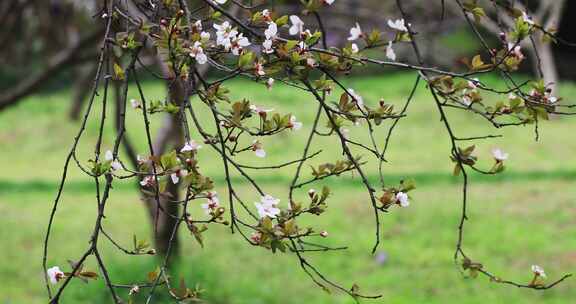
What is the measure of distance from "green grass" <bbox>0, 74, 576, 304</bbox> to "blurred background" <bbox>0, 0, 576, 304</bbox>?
0.7 inches

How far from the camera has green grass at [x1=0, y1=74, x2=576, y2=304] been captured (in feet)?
20.6

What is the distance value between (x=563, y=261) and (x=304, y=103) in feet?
34.3

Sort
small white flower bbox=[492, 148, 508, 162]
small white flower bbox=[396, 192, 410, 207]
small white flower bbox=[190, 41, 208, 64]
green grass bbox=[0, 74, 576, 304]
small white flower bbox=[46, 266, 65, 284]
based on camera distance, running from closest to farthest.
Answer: small white flower bbox=[190, 41, 208, 64] → small white flower bbox=[46, 266, 65, 284] → small white flower bbox=[396, 192, 410, 207] → small white flower bbox=[492, 148, 508, 162] → green grass bbox=[0, 74, 576, 304]

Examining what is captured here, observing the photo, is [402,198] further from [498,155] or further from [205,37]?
[205,37]

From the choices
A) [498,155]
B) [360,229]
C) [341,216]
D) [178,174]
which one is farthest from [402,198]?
[341,216]

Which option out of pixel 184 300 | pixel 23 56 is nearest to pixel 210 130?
pixel 23 56

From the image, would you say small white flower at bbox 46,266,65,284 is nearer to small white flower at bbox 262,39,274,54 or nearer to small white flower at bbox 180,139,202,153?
small white flower at bbox 180,139,202,153

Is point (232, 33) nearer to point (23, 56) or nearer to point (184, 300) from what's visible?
point (184, 300)

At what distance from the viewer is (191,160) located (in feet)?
6.70

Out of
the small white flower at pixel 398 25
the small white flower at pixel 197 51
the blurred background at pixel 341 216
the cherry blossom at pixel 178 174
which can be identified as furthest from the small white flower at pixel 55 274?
the blurred background at pixel 341 216

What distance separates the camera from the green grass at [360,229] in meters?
A: 6.27

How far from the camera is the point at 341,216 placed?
8.76 meters

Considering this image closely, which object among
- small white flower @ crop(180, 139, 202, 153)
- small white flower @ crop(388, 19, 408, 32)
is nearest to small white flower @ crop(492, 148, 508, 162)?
small white flower @ crop(388, 19, 408, 32)

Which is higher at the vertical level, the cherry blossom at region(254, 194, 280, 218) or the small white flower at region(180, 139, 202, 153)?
the small white flower at region(180, 139, 202, 153)
